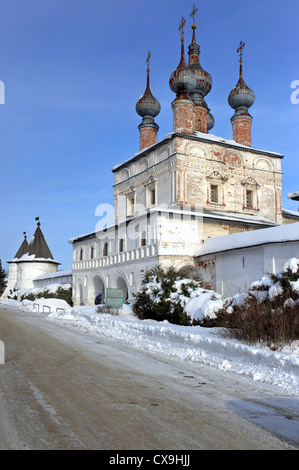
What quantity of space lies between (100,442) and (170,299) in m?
12.8

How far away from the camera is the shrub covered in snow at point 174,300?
13.7 meters

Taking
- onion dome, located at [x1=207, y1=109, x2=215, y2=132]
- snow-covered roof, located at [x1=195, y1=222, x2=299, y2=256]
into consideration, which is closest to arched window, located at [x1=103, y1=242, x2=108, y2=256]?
snow-covered roof, located at [x1=195, y1=222, x2=299, y2=256]

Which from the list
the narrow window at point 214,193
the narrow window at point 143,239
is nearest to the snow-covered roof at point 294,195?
the narrow window at point 143,239

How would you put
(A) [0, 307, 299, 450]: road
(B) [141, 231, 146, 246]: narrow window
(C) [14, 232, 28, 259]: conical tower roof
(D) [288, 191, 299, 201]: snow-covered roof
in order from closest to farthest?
(A) [0, 307, 299, 450]: road < (D) [288, 191, 299, 201]: snow-covered roof < (B) [141, 231, 146, 246]: narrow window < (C) [14, 232, 28, 259]: conical tower roof

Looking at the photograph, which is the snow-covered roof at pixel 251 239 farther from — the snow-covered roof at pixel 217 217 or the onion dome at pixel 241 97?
the onion dome at pixel 241 97

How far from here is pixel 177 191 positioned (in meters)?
28.5

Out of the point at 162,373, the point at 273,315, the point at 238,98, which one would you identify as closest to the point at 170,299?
the point at 273,315

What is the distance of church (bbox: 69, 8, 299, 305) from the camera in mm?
24406

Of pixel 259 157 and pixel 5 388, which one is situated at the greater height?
pixel 259 157

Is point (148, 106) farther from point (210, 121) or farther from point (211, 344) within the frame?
point (211, 344)

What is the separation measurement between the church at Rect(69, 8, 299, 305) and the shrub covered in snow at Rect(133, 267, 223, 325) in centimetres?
585

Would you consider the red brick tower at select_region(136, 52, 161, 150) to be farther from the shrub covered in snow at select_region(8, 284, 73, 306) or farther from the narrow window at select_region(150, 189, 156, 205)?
the shrub covered in snow at select_region(8, 284, 73, 306)

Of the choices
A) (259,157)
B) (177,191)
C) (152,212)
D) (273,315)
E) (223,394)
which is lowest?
(223,394)

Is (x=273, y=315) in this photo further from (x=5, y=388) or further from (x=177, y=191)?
(x=177, y=191)
